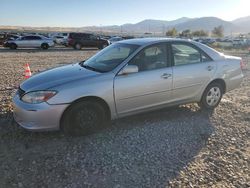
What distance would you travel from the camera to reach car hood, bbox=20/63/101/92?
470 centimetres

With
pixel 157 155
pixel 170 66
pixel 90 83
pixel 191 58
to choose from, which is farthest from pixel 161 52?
pixel 157 155

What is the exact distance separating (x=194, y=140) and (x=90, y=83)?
2040 mm

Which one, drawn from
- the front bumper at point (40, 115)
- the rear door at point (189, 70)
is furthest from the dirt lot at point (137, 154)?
the rear door at point (189, 70)

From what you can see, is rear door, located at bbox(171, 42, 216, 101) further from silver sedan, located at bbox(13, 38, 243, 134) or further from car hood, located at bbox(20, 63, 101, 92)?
car hood, located at bbox(20, 63, 101, 92)

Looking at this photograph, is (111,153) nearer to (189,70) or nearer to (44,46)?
(189,70)

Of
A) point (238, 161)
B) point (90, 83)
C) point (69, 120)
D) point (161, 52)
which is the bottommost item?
point (238, 161)

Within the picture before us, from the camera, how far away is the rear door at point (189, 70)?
5680 mm

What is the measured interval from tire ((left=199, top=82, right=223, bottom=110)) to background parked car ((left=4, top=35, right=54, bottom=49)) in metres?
25.7

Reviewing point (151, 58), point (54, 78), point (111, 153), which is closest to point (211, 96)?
point (151, 58)

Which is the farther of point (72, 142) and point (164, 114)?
point (164, 114)

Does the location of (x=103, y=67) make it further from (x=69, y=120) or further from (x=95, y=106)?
(x=69, y=120)

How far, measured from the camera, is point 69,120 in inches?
185

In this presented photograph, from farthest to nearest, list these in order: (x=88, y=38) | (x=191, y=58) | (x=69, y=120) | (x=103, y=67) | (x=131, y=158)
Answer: (x=88, y=38) → (x=191, y=58) → (x=103, y=67) → (x=69, y=120) → (x=131, y=158)

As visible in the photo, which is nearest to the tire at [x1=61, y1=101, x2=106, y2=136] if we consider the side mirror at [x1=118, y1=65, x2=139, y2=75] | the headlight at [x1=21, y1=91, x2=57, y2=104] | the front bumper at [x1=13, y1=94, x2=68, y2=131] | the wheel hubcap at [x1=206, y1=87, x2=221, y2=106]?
the front bumper at [x1=13, y1=94, x2=68, y2=131]
